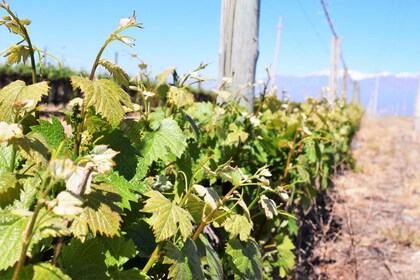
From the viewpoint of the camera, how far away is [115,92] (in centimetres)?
104

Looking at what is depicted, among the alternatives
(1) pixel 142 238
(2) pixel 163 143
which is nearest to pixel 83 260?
(1) pixel 142 238

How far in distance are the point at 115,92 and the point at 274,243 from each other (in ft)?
6.81

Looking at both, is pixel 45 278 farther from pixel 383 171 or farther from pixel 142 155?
pixel 383 171

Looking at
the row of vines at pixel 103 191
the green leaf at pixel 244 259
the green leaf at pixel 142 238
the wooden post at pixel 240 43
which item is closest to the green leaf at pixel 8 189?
the row of vines at pixel 103 191

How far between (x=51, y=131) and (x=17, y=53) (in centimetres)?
19

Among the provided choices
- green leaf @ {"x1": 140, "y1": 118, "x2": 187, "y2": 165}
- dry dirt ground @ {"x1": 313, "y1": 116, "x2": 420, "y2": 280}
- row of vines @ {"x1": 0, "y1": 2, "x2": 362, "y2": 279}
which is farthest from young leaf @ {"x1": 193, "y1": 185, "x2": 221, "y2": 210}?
dry dirt ground @ {"x1": 313, "y1": 116, "x2": 420, "y2": 280}

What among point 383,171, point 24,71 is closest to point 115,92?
point 383,171

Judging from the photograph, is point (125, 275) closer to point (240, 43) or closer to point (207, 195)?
point (207, 195)

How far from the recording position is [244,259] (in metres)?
1.46

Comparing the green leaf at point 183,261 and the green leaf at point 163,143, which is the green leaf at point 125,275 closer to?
the green leaf at point 183,261

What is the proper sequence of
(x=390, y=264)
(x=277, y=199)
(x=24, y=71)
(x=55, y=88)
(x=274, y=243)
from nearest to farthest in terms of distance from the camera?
(x=274, y=243) < (x=277, y=199) < (x=390, y=264) < (x=24, y=71) < (x=55, y=88)

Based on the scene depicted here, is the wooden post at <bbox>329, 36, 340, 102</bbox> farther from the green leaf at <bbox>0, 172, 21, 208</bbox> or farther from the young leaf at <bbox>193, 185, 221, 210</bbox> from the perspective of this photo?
the green leaf at <bbox>0, 172, 21, 208</bbox>

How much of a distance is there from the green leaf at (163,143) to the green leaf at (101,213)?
0.51m

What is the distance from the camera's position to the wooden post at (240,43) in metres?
3.08
